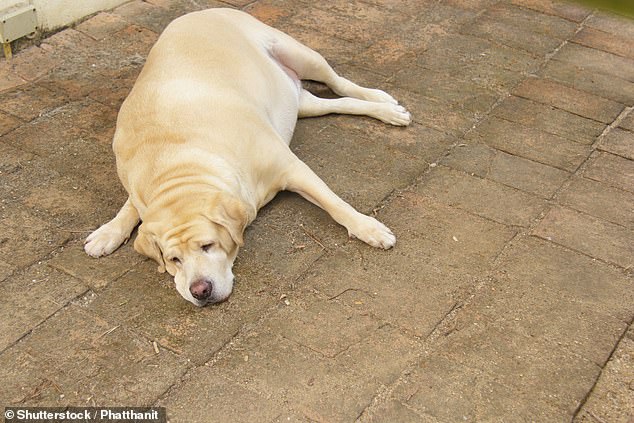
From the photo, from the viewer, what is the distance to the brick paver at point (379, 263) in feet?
10.9

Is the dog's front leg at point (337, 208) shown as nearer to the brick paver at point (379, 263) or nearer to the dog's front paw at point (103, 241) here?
the brick paver at point (379, 263)

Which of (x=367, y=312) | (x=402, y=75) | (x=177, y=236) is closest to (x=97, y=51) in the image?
(x=402, y=75)

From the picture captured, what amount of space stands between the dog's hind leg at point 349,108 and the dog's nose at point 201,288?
1775 mm

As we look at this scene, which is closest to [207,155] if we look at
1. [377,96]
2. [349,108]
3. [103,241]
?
[103,241]

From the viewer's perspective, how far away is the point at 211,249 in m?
3.65

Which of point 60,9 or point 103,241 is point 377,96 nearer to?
point 103,241

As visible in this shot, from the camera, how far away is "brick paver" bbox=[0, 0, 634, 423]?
3324 millimetres

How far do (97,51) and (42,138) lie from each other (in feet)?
3.69

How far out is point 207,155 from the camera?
13.0ft

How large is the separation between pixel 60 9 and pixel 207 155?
270cm

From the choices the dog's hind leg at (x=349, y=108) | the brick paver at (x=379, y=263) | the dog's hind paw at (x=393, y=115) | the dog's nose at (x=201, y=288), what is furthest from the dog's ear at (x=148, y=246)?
the dog's hind paw at (x=393, y=115)

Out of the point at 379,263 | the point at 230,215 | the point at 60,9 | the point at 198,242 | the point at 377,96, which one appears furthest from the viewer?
the point at 60,9

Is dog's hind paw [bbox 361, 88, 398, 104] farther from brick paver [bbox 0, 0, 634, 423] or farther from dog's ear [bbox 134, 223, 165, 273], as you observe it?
dog's ear [bbox 134, 223, 165, 273]

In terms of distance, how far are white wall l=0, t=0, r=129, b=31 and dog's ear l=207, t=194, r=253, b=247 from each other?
2.87 metres
